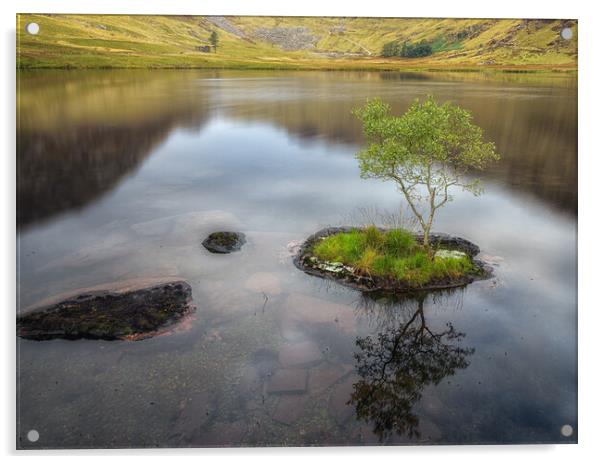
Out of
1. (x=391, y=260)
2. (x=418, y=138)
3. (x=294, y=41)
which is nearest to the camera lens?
(x=294, y=41)

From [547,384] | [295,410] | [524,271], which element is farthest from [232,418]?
[524,271]

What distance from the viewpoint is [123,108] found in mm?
13375

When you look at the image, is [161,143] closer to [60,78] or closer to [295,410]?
[60,78]

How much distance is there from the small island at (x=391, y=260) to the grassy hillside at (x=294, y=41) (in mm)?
4067

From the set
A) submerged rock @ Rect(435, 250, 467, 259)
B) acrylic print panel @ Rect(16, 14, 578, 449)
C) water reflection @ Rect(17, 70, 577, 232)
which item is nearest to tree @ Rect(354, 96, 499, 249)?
acrylic print panel @ Rect(16, 14, 578, 449)

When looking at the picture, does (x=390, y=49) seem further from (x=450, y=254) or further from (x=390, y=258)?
(x=450, y=254)

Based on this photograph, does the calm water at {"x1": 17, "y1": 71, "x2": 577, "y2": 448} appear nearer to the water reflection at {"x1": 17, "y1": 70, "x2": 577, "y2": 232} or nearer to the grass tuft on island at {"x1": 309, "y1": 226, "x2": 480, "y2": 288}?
the water reflection at {"x1": 17, "y1": 70, "x2": 577, "y2": 232}

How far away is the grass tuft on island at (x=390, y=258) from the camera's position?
1153 centimetres

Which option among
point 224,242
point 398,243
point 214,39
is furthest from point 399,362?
point 214,39

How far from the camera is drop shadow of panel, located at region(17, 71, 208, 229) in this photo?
8.93 meters

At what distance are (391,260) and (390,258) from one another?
83 mm

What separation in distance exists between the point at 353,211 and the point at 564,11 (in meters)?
6.84

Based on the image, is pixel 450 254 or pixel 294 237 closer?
pixel 450 254

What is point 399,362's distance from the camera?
9.11 m
